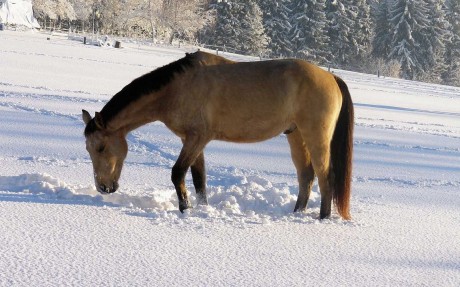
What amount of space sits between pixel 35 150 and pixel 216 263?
13.2 feet

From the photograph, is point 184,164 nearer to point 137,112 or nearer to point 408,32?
point 137,112

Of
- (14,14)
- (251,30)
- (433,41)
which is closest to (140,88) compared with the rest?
(251,30)

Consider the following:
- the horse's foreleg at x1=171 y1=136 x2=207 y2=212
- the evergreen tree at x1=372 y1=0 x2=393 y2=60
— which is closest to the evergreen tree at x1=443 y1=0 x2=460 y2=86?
the evergreen tree at x1=372 y1=0 x2=393 y2=60

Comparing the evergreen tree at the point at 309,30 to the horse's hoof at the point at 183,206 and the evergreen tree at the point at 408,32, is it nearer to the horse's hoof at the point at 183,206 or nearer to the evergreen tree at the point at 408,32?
the evergreen tree at the point at 408,32

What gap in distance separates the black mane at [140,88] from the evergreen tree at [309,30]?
5573 cm

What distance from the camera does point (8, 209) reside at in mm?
3771

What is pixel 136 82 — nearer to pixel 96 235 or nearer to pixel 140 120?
pixel 140 120

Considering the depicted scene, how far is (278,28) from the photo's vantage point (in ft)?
203

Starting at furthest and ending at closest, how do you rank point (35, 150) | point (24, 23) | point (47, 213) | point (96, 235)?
point (24, 23) < point (35, 150) < point (47, 213) < point (96, 235)

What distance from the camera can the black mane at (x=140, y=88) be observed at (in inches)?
173

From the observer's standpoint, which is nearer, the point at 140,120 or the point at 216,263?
the point at 216,263

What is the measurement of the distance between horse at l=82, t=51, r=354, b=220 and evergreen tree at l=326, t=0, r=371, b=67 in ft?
194

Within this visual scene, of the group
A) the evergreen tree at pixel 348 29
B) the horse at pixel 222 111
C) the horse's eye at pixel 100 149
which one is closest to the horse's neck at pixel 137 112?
the horse at pixel 222 111

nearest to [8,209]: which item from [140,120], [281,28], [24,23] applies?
[140,120]
